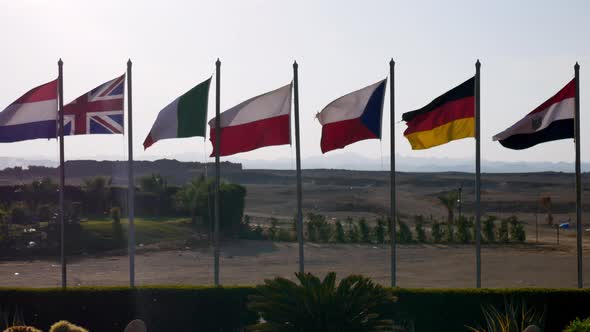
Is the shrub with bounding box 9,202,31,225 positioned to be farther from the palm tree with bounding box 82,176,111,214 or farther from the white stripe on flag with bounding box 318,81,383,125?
the white stripe on flag with bounding box 318,81,383,125

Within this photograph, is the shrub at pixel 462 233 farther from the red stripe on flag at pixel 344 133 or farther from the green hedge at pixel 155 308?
the green hedge at pixel 155 308

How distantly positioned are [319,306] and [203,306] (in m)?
4.52

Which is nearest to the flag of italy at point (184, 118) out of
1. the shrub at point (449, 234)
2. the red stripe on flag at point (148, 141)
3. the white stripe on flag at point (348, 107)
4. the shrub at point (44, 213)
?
the red stripe on flag at point (148, 141)

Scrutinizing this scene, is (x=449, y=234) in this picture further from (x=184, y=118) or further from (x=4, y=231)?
(x=184, y=118)

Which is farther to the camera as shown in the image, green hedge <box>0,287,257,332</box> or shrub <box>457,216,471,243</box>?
shrub <box>457,216,471,243</box>

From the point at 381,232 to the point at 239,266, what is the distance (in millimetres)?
10970

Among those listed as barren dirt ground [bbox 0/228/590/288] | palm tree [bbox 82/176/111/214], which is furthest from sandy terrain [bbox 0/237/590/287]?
palm tree [bbox 82/176/111/214]

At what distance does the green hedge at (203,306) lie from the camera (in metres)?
16.1

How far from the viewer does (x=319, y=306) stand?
41.5ft

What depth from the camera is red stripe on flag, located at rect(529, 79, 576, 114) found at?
57.3 feet

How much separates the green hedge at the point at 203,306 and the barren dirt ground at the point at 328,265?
8.62m

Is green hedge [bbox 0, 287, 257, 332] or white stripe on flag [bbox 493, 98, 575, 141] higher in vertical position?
white stripe on flag [bbox 493, 98, 575, 141]

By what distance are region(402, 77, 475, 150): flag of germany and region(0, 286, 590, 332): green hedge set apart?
124 inches

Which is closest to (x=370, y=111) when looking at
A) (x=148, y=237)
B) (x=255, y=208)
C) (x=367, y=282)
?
(x=367, y=282)
